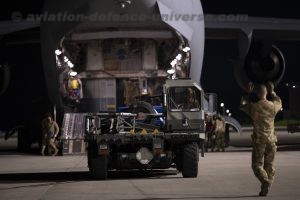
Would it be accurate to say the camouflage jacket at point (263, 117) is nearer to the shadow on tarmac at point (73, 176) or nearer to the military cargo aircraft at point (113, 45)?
the shadow on tarmac at point (73, 176)

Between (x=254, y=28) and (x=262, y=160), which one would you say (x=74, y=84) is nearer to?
(x=254, y=28)

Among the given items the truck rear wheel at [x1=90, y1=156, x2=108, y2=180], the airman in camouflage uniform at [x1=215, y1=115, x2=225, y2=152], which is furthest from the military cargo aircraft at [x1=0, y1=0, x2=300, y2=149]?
the truck rear wheel at [x1=90, y1=156, x2=108, y2=180]

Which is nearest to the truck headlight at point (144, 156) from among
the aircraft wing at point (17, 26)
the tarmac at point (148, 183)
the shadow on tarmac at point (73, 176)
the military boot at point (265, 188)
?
the tarmac at point (148, 183)

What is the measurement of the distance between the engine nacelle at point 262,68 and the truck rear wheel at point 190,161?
1182 cm

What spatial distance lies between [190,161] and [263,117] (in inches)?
123

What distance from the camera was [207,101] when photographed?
19.7 meters

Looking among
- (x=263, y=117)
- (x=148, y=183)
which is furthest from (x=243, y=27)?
(x=263, y=117)

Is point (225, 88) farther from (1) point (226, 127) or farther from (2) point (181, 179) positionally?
(2) point (181, 179)

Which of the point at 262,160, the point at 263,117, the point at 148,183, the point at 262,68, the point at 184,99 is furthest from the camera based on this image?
the point at 262,68

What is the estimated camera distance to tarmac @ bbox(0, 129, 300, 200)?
10125mm

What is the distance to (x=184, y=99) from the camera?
14.0 metres

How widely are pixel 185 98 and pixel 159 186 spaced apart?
2972 mm

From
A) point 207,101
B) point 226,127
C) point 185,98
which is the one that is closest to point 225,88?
point 226,127

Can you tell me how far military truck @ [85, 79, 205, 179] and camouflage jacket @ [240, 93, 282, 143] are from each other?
2852 millimetres
